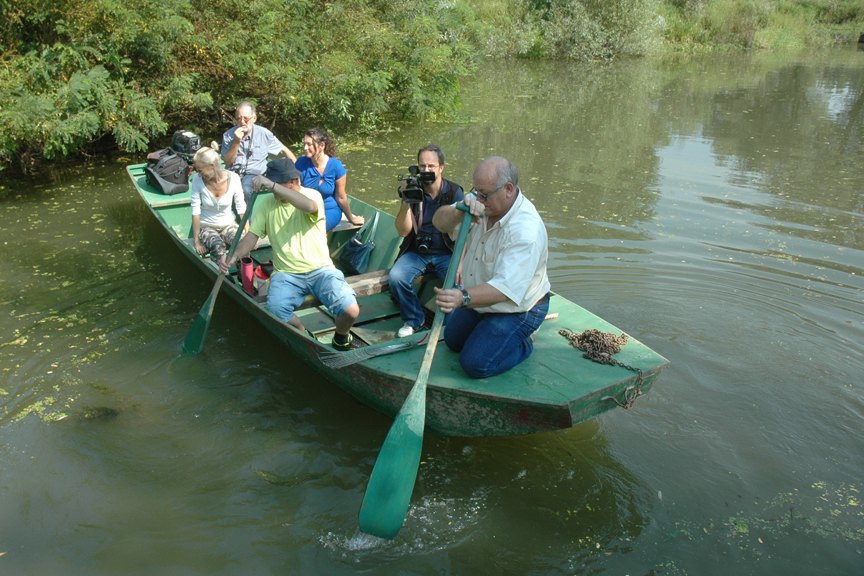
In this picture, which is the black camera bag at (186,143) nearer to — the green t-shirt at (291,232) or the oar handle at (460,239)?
the green t-shirt at (291,232)

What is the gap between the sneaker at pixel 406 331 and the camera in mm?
4646

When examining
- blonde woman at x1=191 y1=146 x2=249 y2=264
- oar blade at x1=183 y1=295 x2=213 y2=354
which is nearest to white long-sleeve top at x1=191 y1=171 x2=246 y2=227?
blonde woman at x1=191 y1=146 x2=249 y2=264

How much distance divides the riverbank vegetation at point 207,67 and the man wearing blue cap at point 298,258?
17.0 ft

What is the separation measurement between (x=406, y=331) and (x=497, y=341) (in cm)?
131

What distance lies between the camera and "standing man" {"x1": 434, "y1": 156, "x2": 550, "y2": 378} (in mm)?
3309

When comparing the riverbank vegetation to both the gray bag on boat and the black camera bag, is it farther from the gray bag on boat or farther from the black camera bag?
the gray bag on boat

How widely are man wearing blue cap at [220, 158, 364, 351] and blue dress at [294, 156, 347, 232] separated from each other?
107 cm

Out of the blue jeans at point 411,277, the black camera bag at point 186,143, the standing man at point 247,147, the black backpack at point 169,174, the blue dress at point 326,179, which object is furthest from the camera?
the black camera bag at point 186,143

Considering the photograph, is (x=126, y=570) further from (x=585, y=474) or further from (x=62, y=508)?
(x=585, y=474)

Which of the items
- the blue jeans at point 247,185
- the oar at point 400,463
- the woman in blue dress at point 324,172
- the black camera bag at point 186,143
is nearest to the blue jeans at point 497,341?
the oar at point 400,463

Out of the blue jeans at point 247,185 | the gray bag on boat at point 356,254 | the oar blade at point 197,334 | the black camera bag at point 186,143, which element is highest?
the black camera bag at point 186,143

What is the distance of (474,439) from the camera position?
414cm

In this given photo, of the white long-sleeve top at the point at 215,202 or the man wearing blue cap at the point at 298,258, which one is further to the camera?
the white long-sleeve top at the point at 215,202

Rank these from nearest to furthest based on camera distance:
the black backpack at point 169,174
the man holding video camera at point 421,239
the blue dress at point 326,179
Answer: the man holding video camera at point 421,239
the blue dress at point 326,179
the black backpack at point 169,174
